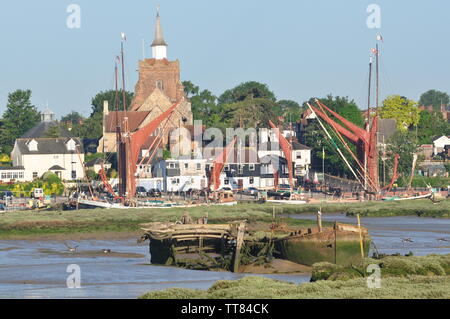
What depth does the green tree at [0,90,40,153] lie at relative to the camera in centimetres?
14750

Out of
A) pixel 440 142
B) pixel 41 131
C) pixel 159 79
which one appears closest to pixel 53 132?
pixel 41 131

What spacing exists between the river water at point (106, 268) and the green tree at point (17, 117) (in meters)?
80.8

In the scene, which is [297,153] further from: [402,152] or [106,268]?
[106,268]

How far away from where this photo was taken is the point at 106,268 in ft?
171

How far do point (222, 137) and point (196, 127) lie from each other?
15.6 feet

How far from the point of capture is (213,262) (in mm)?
50438

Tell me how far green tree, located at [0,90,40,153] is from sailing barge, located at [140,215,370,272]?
9715 centimetres

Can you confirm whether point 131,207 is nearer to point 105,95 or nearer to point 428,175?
point 428,175

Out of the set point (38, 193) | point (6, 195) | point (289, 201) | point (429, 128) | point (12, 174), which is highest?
point (429, 128)

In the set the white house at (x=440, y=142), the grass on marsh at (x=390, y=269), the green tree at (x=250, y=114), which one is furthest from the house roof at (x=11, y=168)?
the grass on marsh at (x=390, y=269)

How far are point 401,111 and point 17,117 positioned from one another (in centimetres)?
5409

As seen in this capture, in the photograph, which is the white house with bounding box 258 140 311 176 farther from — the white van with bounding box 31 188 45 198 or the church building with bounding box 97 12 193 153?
the white van with bounding box 31 188 45 198

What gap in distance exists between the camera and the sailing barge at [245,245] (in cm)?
4806

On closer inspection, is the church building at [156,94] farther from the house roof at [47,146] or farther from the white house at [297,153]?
the white house at [297,153]
